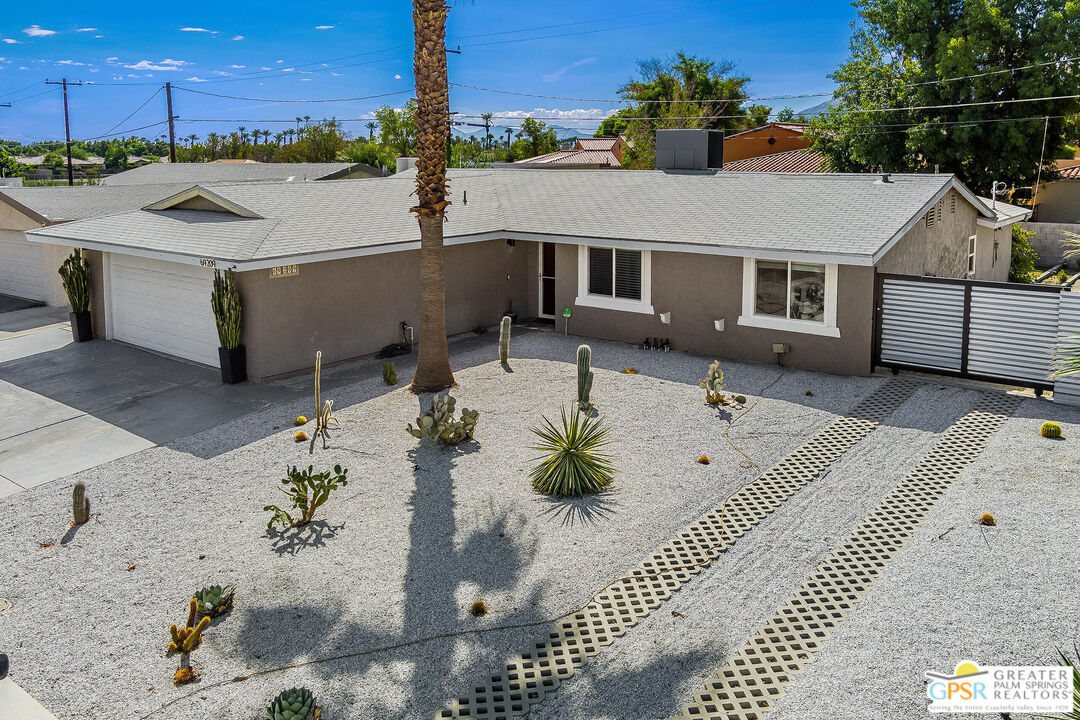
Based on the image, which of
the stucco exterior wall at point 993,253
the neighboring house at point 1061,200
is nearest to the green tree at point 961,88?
the neighboring house at point 1061,200

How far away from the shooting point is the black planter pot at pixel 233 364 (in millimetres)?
15102

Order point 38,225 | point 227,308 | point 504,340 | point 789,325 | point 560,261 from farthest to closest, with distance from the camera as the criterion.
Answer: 1. point 38,225
2. point 560,261
3. point 504,340
4. point 789,325
5. point 227,308

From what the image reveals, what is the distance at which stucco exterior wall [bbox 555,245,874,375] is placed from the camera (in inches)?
574

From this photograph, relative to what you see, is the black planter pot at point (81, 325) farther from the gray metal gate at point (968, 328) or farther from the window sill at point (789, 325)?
the gray metal gate at point (968, 328)

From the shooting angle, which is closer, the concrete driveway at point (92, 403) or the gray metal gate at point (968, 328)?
the concrete driveway at point (92, 403)

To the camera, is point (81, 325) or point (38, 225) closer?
point (81, 325)

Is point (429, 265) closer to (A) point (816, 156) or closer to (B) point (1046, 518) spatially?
(B) point (1046, 518)

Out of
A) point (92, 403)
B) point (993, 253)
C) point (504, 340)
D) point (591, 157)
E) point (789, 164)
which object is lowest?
point (92, 403)

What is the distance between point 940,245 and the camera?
59.7 feet

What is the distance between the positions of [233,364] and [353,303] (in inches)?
109

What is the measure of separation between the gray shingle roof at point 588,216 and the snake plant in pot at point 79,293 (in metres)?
0.84

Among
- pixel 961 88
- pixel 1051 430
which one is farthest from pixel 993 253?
pixel 1051 430

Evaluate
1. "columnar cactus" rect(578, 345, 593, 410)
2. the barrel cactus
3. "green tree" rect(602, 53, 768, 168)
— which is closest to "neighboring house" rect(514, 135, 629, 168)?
"green tree" rect(602, 53, 768, 168)

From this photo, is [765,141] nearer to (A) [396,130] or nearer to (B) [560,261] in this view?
(A) [396,130]
